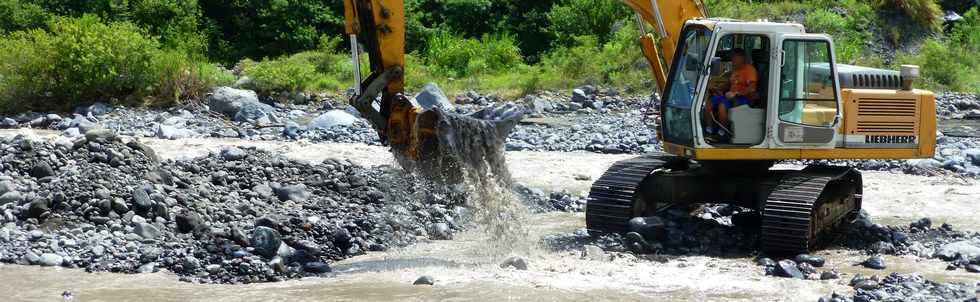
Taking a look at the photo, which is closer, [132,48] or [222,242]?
[222,242]

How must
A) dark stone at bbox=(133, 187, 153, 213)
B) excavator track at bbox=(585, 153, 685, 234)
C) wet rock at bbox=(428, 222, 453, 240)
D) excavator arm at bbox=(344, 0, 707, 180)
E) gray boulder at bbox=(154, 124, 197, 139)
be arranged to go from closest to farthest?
excavator arm at bbox=(344, 0, 707, 180) < excavator track at bbox=(585, 153, 685, 234) < dark stone at bbox=(133, 187, 153, 213) < wet rock at bbox=(428, 222, 453, 240) < gray boulder at bbox=(154, 124, 197, 139)

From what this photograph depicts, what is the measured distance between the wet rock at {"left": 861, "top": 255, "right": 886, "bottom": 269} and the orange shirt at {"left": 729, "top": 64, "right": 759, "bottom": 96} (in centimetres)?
169

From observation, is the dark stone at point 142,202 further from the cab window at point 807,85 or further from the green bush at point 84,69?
the green bush at point 84,69

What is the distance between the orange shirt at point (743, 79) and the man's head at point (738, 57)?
39mm

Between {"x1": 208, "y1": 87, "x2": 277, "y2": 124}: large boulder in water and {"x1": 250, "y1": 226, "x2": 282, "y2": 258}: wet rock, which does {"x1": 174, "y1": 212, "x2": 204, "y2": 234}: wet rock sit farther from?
{"x1": 208, "y1": 87, "x2": 277, "y2": 124}: large boulder in water

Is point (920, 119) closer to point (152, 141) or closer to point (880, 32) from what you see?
point (152, 141)

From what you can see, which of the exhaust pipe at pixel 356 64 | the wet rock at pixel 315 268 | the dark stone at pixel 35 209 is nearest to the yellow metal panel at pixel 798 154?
the exhaust pipe at pixel 356 64

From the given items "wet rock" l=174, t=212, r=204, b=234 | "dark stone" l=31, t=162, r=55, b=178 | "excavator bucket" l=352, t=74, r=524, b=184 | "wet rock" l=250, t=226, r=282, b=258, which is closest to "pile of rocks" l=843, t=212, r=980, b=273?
"excavator bucket" l=352, t=74, r=524, b=184

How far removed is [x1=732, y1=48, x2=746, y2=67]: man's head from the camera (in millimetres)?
10861

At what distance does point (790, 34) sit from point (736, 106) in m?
0.75

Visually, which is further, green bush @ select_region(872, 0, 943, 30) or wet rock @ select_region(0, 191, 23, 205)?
green bush @ select_region(872, 0, 943, 30)

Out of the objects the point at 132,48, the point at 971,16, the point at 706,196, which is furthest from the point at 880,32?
the point at 706,196

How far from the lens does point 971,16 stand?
28625 mm

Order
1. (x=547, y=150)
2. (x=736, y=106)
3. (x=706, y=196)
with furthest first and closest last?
1. (x=547, y=150)
2. (x=706, y=196)
3. (x=736, y=106)
